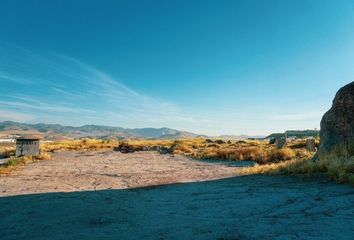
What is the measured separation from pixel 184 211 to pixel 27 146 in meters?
26.7

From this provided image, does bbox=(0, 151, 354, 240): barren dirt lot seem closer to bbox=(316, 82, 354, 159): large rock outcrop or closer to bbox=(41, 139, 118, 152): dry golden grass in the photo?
bbox=(316, 82, 354, 159): large rock outcrop

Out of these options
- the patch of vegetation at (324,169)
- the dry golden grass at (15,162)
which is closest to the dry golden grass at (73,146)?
the dry golden grass at (15,162)

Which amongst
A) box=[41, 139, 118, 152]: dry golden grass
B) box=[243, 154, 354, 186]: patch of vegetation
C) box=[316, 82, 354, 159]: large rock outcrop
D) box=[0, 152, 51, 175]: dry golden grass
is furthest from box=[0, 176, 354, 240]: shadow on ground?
box=[41, 139, 118, 152]: dry golden grass

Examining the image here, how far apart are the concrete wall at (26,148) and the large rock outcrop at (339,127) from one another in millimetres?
23823

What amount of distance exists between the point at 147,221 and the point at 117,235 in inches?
49.7

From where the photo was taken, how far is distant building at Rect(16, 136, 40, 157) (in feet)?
106

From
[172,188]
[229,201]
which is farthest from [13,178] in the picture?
[229,201]

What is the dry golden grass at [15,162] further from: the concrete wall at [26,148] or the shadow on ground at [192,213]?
the shadow on ground at [192,213]

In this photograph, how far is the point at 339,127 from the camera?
17656 mm

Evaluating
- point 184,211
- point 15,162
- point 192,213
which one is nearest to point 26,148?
point 15,162

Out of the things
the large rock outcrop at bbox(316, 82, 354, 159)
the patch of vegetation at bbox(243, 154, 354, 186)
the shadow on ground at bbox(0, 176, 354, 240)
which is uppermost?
the large rock outcrop at bbox(316, 82, 354, 159)

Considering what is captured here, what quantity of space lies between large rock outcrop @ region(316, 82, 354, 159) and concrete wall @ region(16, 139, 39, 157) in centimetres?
2382

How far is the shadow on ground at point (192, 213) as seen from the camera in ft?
24.0

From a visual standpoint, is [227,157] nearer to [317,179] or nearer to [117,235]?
[317,179]
